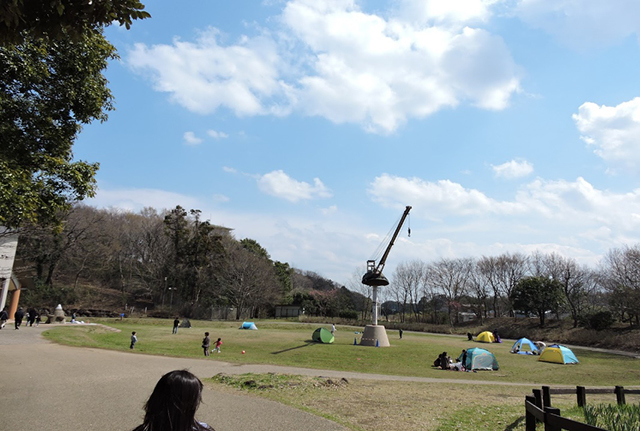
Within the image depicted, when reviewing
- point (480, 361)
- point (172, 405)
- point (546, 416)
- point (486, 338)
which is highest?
point (172, 405)

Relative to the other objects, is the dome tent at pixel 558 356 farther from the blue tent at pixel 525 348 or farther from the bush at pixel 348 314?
the bush at pixel 348 314

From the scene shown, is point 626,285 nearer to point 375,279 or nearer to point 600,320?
point 600,320

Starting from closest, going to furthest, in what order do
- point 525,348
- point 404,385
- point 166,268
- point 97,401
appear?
point 97,401, point 404,385, point 525,348, point 166,268

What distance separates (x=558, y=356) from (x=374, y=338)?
1255cm

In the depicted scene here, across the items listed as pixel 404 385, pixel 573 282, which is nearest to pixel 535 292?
pixel 573 282

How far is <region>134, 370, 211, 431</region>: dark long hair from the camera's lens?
2086 millimetres

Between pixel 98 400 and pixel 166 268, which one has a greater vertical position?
pixel 166 268

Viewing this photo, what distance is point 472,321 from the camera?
5953cm

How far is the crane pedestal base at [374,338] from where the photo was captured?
3022 centimetres

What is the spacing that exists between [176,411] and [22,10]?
16.2 feet

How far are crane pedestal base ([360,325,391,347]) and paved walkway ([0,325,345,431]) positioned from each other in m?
18.2

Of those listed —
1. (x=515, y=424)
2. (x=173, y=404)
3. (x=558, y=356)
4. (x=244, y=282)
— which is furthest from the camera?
(x=244, y=282)

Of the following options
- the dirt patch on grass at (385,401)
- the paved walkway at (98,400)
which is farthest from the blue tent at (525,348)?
the paved walkway at (98,400)

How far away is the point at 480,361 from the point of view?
21.2 metres
